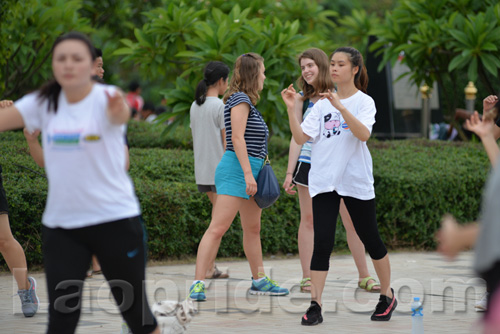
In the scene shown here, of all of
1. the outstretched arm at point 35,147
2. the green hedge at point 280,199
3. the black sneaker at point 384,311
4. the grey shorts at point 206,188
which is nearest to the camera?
the outstretched arm at point 35,147

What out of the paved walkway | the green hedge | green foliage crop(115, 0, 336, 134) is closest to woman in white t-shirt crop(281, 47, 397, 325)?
the paved walkway

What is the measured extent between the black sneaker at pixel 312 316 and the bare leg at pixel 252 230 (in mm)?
1298

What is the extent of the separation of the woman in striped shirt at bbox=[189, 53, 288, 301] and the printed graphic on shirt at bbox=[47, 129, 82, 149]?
8.74ft

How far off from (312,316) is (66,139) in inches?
100

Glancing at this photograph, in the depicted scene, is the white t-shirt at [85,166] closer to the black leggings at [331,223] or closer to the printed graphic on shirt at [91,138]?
the printed graphic on shirt at [91,138]

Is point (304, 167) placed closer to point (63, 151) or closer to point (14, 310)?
point (14, 310)

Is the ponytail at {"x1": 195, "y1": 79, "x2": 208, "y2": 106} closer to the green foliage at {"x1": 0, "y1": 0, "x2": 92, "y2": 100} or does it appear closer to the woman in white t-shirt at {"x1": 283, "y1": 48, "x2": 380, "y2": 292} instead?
the woman in white t-shirt at {"x1": 283, "y1": 48, "x2": 380, "y2": 292}

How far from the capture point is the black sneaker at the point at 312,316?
5395mm

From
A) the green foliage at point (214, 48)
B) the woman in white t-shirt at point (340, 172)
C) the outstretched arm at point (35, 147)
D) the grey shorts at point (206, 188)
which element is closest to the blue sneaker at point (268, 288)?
the grey shorts at point (206, 188)

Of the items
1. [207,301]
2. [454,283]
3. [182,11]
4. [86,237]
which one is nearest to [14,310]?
[207,301]

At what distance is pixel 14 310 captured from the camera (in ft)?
19.1

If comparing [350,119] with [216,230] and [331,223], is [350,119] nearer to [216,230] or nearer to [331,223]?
[331,223]

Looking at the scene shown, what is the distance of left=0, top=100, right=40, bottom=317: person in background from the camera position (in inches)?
222

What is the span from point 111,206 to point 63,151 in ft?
1.07
